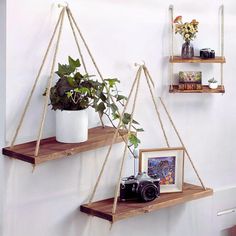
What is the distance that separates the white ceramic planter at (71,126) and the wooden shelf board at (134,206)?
11.9 inches

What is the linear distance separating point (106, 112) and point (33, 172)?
409mm

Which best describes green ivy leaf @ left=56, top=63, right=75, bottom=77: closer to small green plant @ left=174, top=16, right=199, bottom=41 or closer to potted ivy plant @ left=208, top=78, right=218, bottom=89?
small green plant @ left=174, top=16, right=199, bottom=41

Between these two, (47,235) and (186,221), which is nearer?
(47,235)

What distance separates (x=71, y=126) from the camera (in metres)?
2.06

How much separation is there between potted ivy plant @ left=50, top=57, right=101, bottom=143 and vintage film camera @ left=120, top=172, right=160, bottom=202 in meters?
0.31

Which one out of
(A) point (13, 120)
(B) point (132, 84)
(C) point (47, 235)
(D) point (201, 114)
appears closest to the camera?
(A) point (13, 120)

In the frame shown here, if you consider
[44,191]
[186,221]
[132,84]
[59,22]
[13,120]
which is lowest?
[186,221]

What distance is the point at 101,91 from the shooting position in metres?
2.08

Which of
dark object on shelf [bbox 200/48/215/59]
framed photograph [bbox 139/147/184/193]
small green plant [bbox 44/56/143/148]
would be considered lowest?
framed photograph [bbox 139/147/184/193]

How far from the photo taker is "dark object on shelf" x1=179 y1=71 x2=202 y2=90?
2480 millimetres

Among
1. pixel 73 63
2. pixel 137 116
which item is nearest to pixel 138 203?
pixel 137 116

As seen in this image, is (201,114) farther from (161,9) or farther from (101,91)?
(101,91)

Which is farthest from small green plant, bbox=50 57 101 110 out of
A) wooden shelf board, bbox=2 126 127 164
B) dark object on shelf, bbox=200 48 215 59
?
dark object on shelf, bbox=200 48 215 59

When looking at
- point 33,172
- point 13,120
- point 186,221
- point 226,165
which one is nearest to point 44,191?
point 33,172
